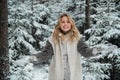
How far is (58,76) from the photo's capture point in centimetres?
378

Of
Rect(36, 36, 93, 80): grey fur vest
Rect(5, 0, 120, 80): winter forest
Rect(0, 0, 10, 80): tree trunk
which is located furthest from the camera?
Rect(5, 0, 120, 80): winter forest

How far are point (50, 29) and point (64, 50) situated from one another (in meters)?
9.35

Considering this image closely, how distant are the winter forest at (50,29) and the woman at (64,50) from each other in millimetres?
2018

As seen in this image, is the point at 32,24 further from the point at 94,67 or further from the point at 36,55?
the point at 36,55

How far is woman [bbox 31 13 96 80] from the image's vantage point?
3.76 meters

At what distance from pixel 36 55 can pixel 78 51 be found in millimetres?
555

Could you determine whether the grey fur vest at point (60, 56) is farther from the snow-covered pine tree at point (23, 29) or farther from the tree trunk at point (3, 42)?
the snow-covered pine tree at point (23, 29)

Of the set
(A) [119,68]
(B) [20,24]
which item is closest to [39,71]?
(A) [119,68]

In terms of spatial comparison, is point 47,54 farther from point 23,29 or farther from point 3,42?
point 23,29

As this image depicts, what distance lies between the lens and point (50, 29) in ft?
43.0

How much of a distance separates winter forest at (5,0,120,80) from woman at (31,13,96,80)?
79.4 inches

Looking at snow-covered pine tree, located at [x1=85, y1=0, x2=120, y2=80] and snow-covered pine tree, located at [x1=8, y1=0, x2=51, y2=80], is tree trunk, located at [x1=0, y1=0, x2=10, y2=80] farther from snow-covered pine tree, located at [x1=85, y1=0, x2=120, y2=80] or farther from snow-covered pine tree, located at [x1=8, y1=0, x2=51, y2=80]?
snow-covered pine tree, located at [x1=85, y1=0, x2=120, y2=80]

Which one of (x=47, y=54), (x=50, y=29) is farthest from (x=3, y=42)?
(x=50, y=29)

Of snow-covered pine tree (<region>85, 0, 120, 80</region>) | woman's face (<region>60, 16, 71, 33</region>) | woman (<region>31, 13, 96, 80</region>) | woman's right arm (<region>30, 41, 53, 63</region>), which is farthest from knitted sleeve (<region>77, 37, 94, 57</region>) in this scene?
snow-covered pine tree (<region>85, 0, 120, 80</region>)
